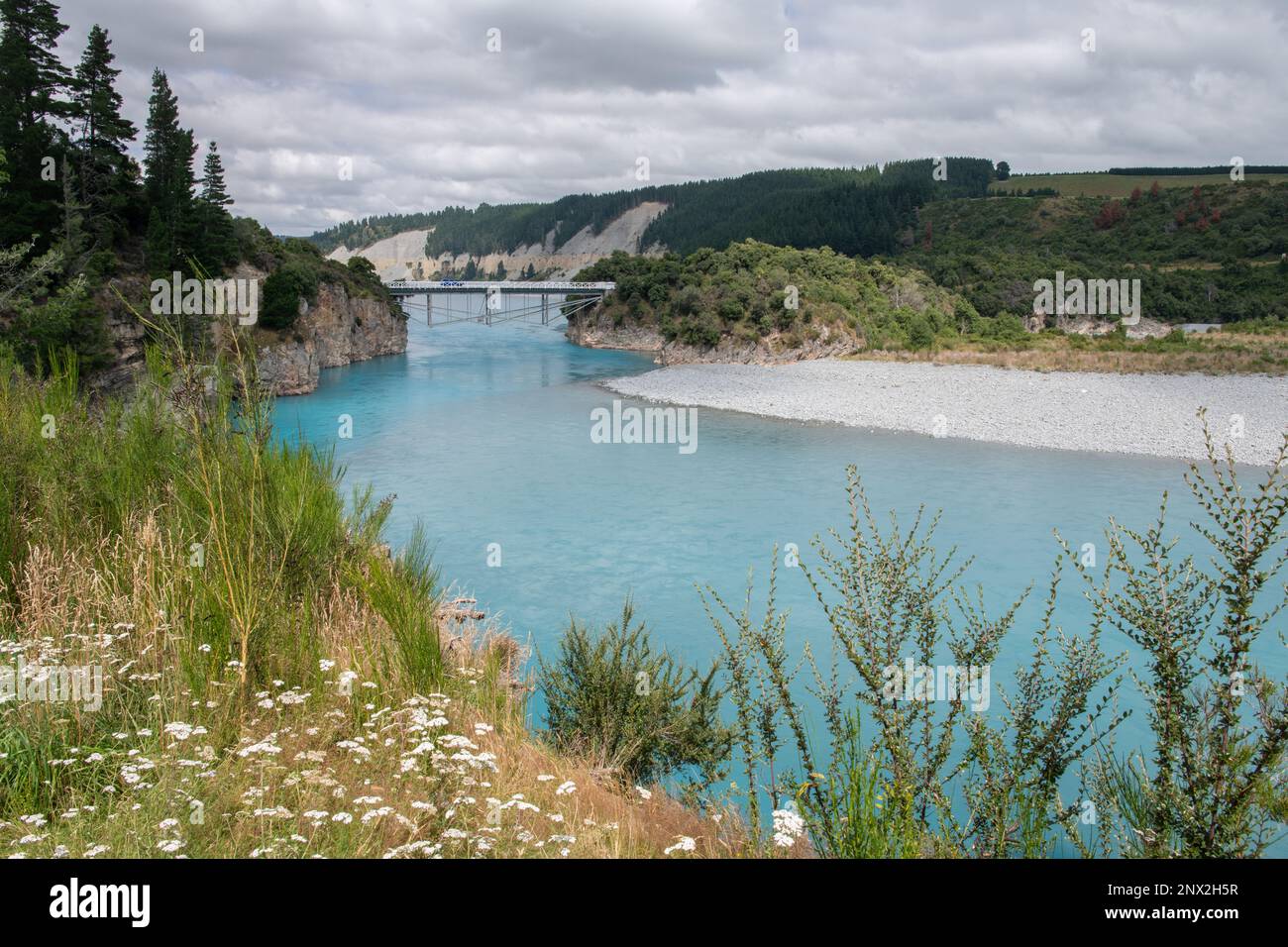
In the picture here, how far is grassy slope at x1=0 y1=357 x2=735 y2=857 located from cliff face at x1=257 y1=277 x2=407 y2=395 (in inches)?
1043

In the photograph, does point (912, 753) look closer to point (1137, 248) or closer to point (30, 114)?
point (30, 114)

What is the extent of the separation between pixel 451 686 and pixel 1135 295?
65321 mm

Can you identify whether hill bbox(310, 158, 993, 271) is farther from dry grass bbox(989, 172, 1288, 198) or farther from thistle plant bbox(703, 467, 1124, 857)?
thistle plant bbox(703, 467, 1124, 857)

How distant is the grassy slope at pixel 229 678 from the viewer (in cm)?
347

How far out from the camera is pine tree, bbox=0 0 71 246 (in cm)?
2578

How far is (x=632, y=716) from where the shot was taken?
750 cm

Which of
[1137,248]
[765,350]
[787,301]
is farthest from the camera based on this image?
[1137,248]

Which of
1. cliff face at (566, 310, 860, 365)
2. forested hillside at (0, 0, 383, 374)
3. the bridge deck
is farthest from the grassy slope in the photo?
the bridge deck

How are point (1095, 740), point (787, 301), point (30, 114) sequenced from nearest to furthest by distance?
point (1095, 740), point (30, 114), point (787, 301)

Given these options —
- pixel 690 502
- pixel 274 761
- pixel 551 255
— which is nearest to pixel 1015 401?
pixel 690 502

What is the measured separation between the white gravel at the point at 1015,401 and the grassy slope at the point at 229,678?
24.0 metres

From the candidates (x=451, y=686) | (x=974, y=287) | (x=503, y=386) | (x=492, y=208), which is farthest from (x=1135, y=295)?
(x=492, y=208)

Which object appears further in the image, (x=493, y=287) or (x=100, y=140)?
(x=493, y=287)

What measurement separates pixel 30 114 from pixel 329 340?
732 inches
